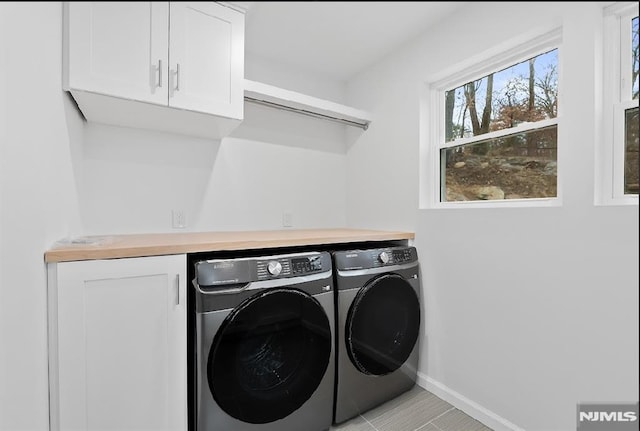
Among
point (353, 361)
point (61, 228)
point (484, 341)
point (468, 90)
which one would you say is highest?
point (468, 90)

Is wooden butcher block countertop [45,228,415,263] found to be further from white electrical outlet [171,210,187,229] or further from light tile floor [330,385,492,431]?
light tile floor [330,385,492,431]

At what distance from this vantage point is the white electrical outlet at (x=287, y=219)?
2307mm

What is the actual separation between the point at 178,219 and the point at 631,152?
2143 millimetres

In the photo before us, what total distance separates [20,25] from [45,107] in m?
0.44

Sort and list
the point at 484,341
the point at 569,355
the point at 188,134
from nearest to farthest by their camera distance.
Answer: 1. the point at 569,355
2. the point at 484,341
3. the point at 188,134

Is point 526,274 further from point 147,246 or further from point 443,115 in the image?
point 147,246

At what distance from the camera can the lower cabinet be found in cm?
103

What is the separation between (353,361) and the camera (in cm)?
154

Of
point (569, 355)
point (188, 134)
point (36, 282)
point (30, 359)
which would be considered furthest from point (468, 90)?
point (30, 359)

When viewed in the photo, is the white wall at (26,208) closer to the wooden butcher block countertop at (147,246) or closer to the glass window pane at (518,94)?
the wooden butcher block countertop at (147,246)

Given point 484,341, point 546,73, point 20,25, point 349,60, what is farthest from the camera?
point 484,341

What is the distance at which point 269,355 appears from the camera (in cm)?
133

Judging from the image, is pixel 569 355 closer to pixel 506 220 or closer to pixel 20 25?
pixel 506 220

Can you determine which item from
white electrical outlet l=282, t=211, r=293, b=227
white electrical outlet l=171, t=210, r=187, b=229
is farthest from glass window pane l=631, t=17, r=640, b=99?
white electrical outlet l=171, t=210, r=187, b=229
